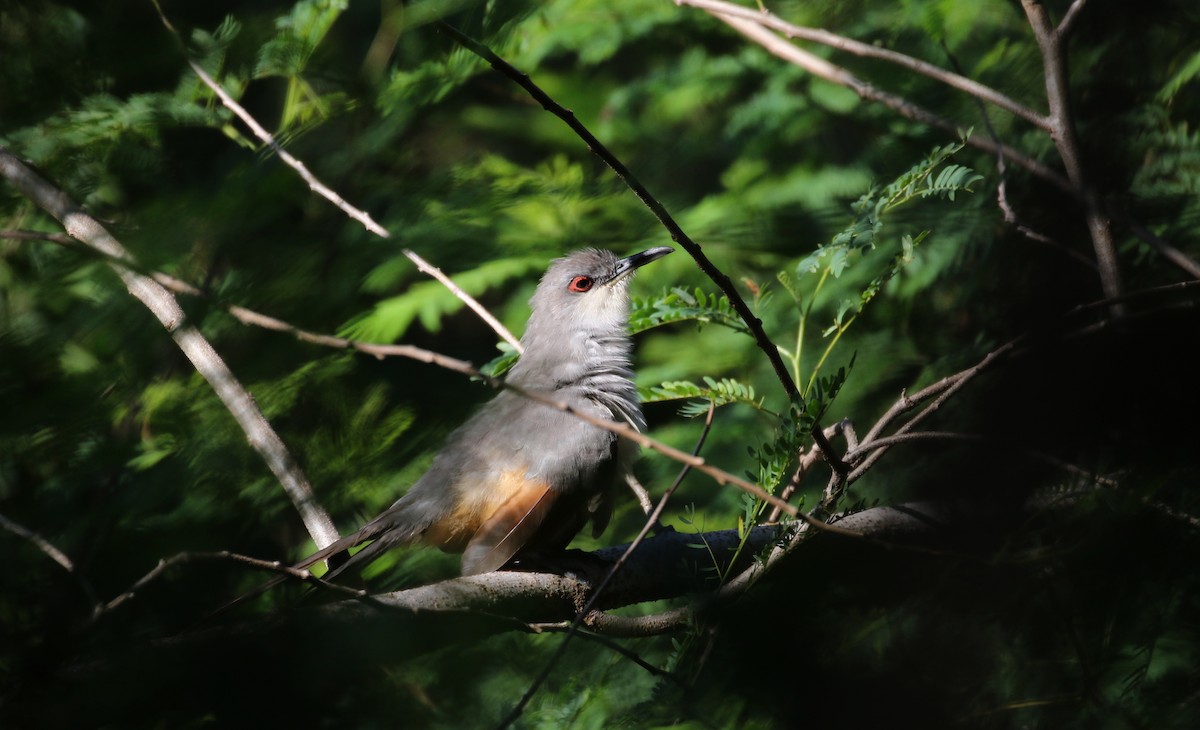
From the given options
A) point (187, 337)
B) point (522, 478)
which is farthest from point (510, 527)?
point (187, 337)

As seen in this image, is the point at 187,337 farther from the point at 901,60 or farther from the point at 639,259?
the point at 639,259

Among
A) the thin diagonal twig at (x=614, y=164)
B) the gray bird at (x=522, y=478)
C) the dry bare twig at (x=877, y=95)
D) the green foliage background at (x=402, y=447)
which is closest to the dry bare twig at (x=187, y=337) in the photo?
the green foliage background at (x=402, y=447)

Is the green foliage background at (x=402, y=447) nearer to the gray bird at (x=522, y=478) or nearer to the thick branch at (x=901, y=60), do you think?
the thick branch at (x=901, y=60)

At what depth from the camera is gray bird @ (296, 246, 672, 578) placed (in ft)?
11.0

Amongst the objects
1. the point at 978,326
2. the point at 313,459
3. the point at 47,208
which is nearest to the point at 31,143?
the point at 47,208

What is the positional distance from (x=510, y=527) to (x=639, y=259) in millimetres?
1872

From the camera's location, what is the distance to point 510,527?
11.2 ft

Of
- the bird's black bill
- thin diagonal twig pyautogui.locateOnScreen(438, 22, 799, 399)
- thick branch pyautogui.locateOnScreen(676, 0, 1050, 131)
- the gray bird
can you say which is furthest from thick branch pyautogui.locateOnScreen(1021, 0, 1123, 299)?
the bird's black bill

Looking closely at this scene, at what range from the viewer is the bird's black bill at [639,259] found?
15.0 ft

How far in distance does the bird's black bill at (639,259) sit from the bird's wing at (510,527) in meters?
1.56

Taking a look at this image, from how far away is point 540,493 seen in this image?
11.6 feet

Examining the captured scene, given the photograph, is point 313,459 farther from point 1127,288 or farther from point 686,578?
point 1127,288

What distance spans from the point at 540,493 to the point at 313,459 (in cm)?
186

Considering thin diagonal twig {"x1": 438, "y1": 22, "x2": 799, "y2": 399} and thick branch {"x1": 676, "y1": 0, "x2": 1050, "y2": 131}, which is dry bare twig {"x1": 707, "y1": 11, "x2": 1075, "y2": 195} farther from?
thin diagonal twig {"x1": 438, "y1": 22, "x2": 799, "y2": 399}
